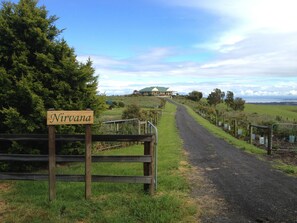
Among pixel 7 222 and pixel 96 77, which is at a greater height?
pixel 96 77

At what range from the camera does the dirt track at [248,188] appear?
5637 mm

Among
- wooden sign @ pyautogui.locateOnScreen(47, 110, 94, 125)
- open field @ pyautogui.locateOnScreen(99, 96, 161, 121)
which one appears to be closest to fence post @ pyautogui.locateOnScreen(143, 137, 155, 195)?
wooden sign @ pyautogui.locateOnScreen(47, 110, 94, 125)

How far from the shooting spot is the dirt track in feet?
18.5

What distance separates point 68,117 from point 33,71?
3694 millimetres

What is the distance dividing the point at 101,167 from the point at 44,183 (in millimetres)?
2301

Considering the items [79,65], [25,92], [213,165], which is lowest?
[213,165]

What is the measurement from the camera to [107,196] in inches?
263

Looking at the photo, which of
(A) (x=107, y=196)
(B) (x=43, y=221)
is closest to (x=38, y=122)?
(A) (x=107, y=196)

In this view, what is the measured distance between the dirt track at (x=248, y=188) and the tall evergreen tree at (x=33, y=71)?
478 cm

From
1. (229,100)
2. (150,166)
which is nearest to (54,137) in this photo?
(150,166)

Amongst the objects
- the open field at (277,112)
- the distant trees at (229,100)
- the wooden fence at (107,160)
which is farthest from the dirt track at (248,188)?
the distant trees at (229,100)

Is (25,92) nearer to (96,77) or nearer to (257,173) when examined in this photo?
(96,77)

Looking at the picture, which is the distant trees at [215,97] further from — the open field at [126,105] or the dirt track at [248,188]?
the dirt track at [248,188]

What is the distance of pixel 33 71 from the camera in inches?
373
